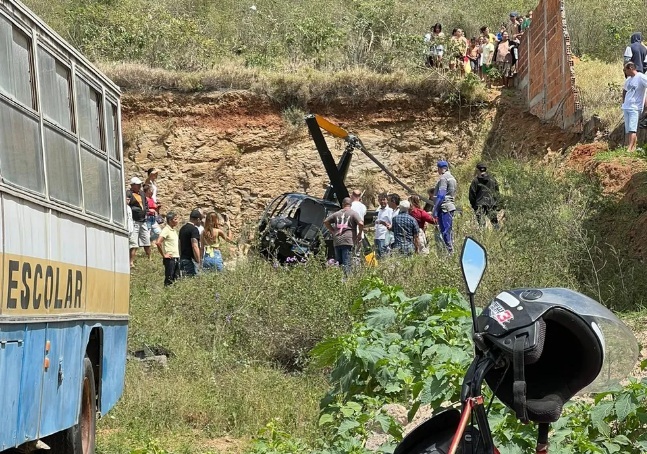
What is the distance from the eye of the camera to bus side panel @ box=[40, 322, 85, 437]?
270 inches

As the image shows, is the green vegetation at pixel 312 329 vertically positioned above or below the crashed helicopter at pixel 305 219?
below

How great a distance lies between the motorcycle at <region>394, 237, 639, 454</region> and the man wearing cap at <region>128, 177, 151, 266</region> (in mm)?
15422

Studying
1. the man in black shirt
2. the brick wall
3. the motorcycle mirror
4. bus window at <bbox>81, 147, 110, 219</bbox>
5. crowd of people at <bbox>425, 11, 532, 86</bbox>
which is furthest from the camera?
crowd of people at <bbox>425, 11, 532, 86</bbox>

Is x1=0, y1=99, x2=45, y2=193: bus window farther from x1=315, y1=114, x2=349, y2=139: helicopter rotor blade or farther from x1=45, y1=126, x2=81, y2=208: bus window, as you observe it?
x1=315, y1=114, x2=349, y2=139: helicopter rotor blade

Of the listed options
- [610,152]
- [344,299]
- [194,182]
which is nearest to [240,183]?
[194,182]

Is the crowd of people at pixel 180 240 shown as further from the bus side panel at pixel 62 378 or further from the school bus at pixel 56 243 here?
the bus side panel at pixel 62 378

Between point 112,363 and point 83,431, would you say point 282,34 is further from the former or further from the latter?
point 83,431

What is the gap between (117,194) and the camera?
968 cm

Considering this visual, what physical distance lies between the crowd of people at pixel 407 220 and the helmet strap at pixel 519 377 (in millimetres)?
11926

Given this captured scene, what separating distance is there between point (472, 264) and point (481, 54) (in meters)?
26.4

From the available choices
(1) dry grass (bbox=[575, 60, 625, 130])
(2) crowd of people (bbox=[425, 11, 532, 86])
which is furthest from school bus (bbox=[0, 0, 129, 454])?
(2) crowd of people (bbox=[425, 11, 532, 86])

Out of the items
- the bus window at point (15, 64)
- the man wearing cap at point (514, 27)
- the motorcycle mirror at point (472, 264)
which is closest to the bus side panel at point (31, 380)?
the bus window at point (15, 64)

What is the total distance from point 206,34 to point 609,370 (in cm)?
3036

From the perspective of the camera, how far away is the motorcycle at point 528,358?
12.5 feet
